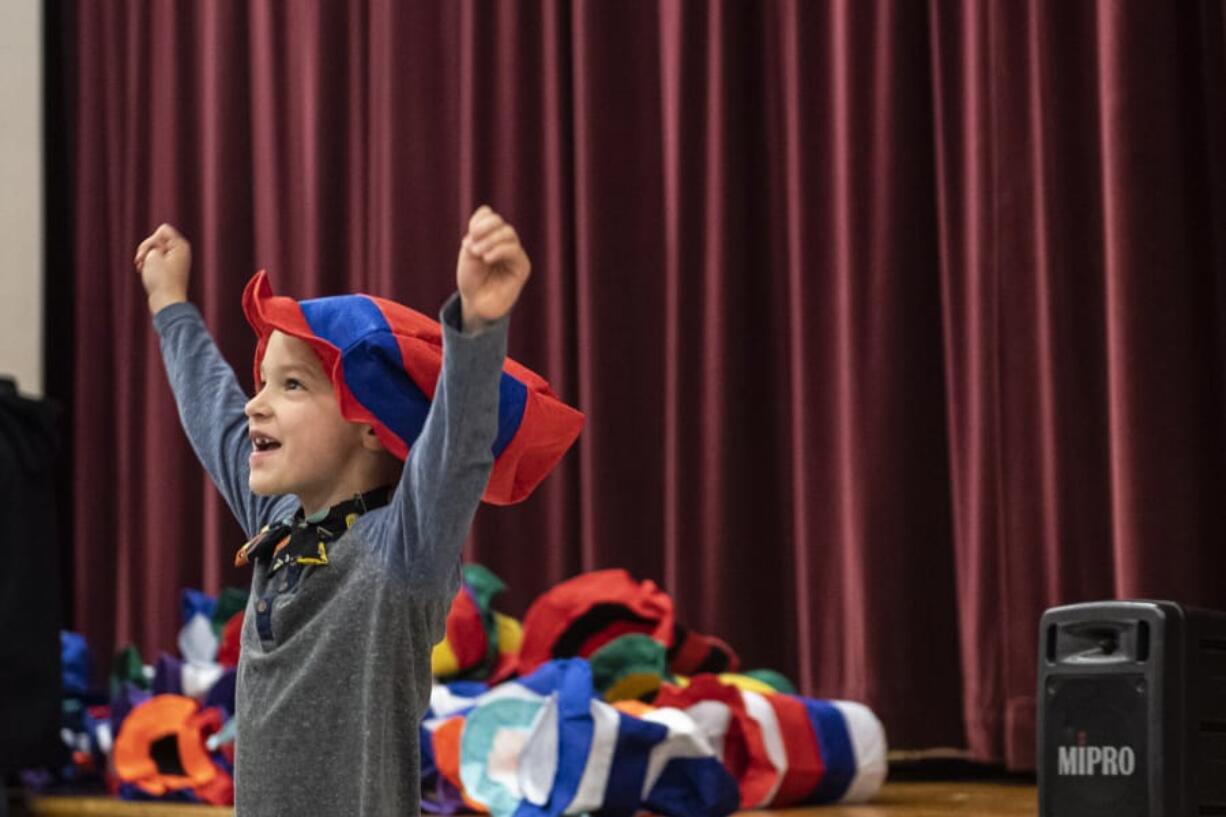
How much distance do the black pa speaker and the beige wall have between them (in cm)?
255

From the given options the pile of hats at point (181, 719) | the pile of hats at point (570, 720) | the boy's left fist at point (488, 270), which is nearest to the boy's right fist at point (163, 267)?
the boy's left fist at point (488, 270)

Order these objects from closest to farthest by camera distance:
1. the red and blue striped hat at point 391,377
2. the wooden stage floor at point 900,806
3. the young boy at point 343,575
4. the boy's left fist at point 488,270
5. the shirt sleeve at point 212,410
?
Answer: the boy's left fist at point 488,270 → the young boy at point 343,575 → the red and blue striped hat at point 391,377 → the shirt sleeve at point 212,410 → the wooden stage floor at point 900,806

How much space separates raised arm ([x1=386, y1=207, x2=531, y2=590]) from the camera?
114 cm

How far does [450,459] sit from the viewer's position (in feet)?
3.96

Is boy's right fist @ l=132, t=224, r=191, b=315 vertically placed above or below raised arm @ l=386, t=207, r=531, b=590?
above

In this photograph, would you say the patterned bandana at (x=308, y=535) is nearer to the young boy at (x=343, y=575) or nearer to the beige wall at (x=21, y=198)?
the young boy at (x=343, y=575)

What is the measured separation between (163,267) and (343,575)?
0.37 m

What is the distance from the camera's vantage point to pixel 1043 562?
8.69 feet

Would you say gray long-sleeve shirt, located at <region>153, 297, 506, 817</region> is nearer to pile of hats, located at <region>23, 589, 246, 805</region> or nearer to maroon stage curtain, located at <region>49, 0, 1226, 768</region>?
pile of hats, located at <region>23, 589, 246, 805</region>

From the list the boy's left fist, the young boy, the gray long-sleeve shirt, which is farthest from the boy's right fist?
the boy's left fist

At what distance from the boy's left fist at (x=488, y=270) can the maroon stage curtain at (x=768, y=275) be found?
5.19 feet

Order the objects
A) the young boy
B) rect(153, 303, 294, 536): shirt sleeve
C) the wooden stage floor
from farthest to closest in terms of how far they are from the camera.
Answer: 1. the wooden stage floor
2. rect(153, 303, 294, 536): shirt sleeve
3. the young boy

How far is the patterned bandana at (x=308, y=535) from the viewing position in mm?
1348

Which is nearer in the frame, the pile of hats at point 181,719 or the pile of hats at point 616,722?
the pile of hats at point 616,722
